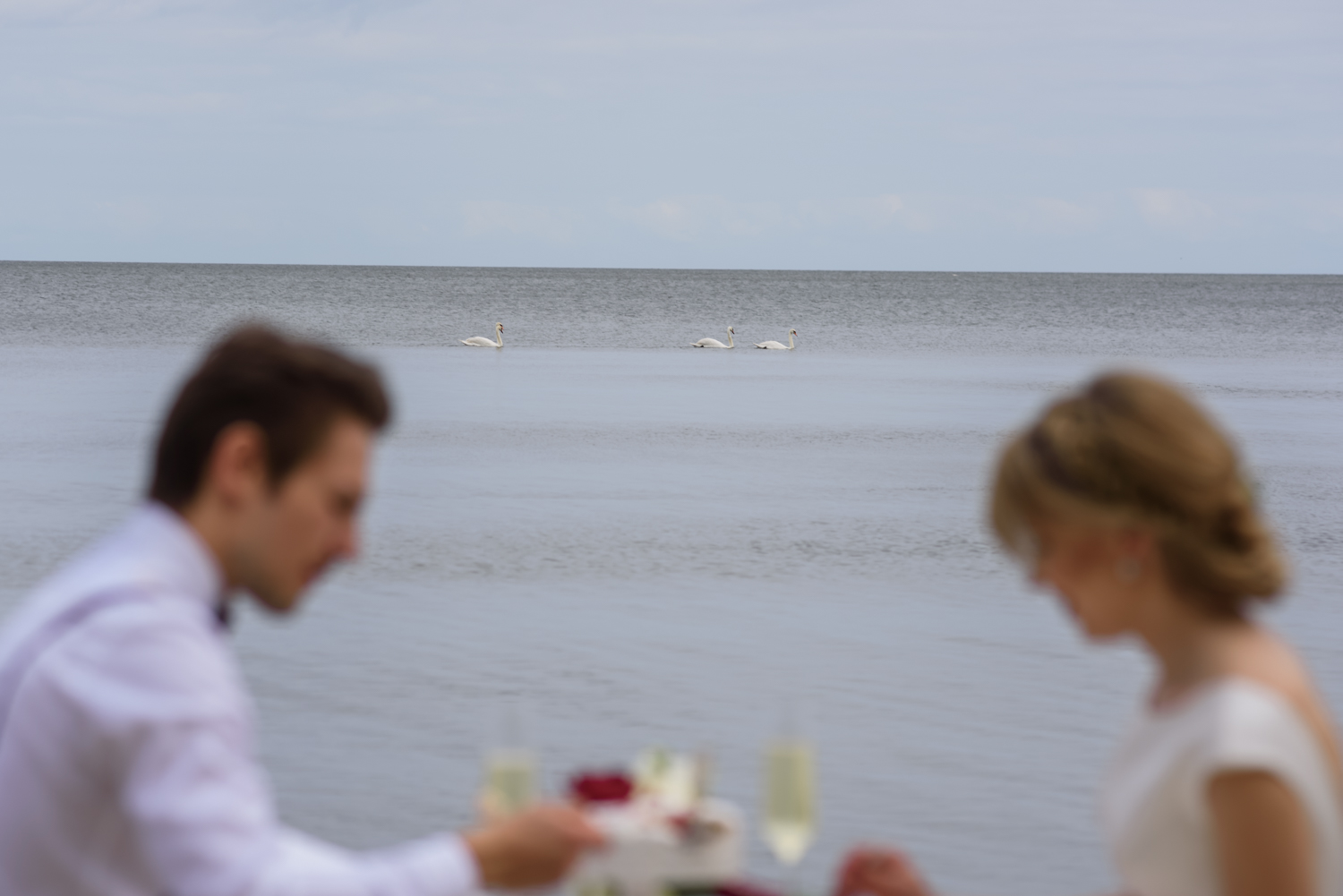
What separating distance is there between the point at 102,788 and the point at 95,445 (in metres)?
14.5

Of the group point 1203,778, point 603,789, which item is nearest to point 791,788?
point 603,789

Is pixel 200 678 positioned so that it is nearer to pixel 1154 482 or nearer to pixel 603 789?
pixel 603 789

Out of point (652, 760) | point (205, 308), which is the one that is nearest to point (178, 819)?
point (652, 760)

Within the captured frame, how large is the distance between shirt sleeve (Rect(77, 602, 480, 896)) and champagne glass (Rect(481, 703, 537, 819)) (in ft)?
1.15

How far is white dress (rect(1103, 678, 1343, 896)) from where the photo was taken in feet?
6.99

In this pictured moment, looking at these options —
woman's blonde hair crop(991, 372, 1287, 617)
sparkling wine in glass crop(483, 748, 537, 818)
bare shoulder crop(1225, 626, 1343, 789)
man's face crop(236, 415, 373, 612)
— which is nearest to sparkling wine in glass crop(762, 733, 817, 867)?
sparkling wine in glass crop(483, 748, 537, 818)

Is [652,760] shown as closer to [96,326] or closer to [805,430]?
[805,430]

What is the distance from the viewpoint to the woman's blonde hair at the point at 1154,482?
7.08 ft

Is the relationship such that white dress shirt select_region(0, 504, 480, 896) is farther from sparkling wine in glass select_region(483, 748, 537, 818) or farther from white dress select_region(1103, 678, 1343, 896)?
white dress select_region(1103, 678, 1343, 896)

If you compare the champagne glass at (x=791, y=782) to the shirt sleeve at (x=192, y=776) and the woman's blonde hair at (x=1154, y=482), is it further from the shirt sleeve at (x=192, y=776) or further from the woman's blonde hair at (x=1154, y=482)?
the shirt sleeve at (x=192, y=776)

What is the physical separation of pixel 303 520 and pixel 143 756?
0.36m

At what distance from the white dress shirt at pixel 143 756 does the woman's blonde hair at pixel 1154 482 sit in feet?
3.01

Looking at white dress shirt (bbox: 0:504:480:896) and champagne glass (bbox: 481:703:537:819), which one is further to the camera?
champagne glass (bbox: 481:703:537:819)

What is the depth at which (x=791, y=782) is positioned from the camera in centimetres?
240
